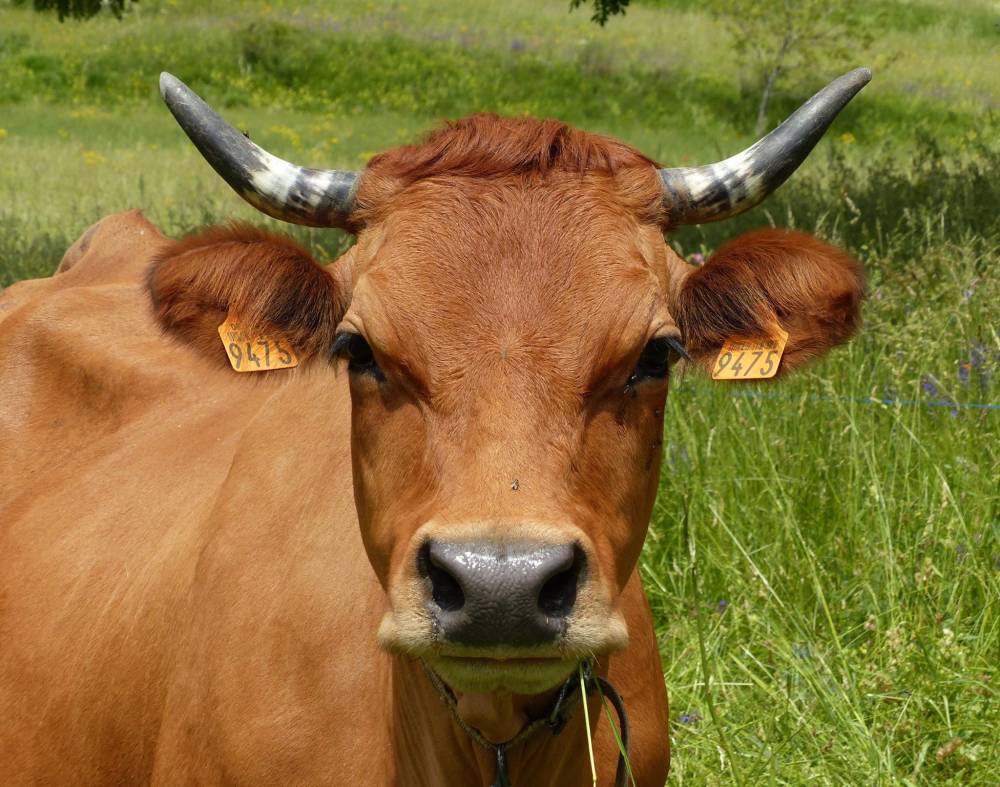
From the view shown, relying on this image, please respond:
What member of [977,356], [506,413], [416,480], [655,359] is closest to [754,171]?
[655,359]

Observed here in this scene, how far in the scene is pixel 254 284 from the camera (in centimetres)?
324

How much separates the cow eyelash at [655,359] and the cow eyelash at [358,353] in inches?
20.8

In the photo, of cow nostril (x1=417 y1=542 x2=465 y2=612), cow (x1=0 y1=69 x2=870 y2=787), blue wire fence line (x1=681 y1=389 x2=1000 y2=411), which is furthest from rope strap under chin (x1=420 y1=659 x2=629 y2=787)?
blue wire fence line (x1=681 y1=389 x2=1000 y2=411)

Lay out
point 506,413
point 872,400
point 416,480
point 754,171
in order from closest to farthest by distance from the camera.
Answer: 1. point 506,413
2. point 416,480
3. point 754,171
4. point 872,400

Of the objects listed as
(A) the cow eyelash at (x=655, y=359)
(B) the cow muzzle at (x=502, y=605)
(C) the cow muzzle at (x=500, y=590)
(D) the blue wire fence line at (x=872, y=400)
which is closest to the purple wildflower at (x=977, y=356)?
(D) the blue wire fence line at (x=872, y=400)

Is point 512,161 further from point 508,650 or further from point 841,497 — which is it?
point 841,497

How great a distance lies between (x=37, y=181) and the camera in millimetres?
17688

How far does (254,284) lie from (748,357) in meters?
1.18

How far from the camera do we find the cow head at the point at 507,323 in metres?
2.43

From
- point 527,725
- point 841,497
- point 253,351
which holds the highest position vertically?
point 253,351

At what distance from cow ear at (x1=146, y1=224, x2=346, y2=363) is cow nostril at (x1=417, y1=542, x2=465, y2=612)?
0.98 m

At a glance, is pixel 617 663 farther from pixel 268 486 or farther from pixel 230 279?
pixel 230 279

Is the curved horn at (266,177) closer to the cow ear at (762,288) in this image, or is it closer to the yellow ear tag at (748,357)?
the cow ear at (762,288)

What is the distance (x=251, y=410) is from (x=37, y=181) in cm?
1455
